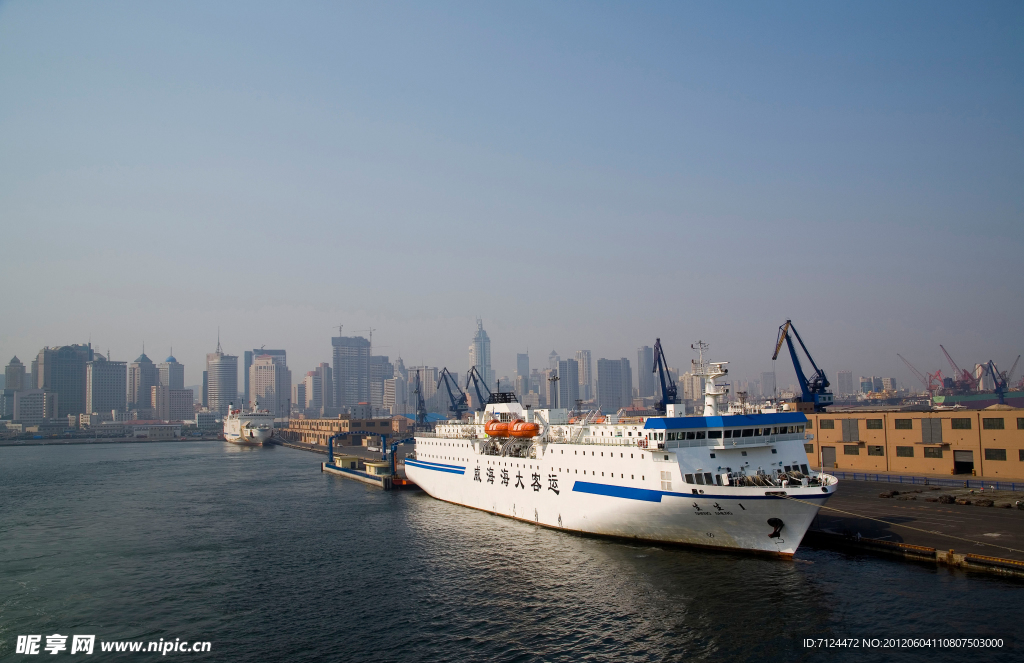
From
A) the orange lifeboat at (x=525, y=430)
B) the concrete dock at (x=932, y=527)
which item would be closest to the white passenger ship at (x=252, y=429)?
the orange lifeboat at (x=525, y=430)

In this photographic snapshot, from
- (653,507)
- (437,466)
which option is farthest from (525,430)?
(437,466)

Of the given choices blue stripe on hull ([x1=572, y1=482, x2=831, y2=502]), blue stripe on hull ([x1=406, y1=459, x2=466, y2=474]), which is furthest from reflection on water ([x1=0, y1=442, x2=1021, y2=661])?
blue stripe on hull ([x1=406, y1=459, x2=466, y2=474])

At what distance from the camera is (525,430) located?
38500mm

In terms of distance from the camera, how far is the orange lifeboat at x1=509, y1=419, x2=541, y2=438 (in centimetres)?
3834

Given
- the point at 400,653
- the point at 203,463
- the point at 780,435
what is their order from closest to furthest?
the point at 400,653 → the point at 780,435 → the point at 203,463

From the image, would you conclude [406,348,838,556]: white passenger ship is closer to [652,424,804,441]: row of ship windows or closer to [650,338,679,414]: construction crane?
[652,424,804,441]: row of ship windows

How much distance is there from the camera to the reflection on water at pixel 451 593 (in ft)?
64.6

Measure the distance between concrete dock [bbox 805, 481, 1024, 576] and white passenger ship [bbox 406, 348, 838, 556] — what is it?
354cm

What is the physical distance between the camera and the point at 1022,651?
17656 mm

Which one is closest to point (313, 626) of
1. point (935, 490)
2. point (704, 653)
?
point (704, 653)

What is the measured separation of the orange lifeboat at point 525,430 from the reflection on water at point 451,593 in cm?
551

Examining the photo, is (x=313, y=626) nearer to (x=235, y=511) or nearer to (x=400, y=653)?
(x=400, y=653)

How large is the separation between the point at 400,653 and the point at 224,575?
1311 centimetres

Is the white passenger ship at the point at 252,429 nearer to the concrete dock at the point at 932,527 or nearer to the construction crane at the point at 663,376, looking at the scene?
the construction crane at the point at 663,376
